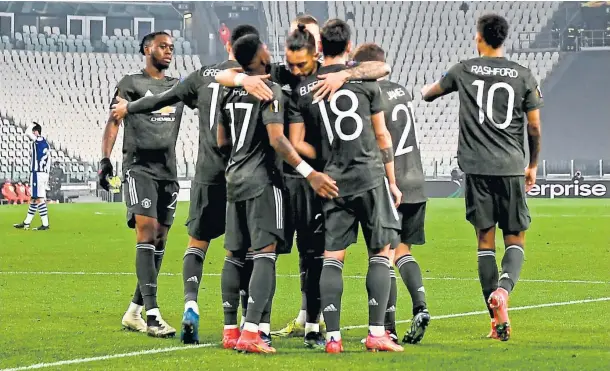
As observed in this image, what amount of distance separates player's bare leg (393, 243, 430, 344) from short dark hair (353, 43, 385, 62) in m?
1.30

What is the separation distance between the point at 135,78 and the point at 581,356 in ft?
12.3

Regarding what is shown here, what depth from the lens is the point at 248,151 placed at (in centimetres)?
682

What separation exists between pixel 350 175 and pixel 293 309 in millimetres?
2830

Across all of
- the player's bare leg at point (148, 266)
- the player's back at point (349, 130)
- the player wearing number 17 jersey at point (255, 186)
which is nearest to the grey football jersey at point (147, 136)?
the player's bare leg at point (148, 266)

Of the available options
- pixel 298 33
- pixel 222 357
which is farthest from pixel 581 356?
pixel 298 33

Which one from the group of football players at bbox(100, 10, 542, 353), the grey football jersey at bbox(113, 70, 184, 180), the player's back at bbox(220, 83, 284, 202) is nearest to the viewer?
the group of football players at bbox(100, 10, 542, 353)

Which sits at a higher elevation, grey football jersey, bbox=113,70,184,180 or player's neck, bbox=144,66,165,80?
player's neck, bbox=144,66,165,80

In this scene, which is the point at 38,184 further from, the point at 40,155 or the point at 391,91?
the point at 391,91

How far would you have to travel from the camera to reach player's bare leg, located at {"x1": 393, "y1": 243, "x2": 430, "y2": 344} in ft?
23.2

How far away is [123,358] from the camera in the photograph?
6.46 metres

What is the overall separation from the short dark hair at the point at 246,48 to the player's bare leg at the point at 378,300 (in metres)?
1.38

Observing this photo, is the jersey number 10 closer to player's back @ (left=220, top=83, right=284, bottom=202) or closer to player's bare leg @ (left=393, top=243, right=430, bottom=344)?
player's bare leg @ (left=393, top=243, right=430, bottom=344)

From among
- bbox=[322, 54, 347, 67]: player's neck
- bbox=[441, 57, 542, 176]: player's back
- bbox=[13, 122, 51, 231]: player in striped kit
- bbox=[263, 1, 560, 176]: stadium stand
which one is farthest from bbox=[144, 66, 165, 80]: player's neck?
bbox=[263, 1, 560, 176]: stadium stand

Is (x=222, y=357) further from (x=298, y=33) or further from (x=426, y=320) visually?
(x=298, y=33)
